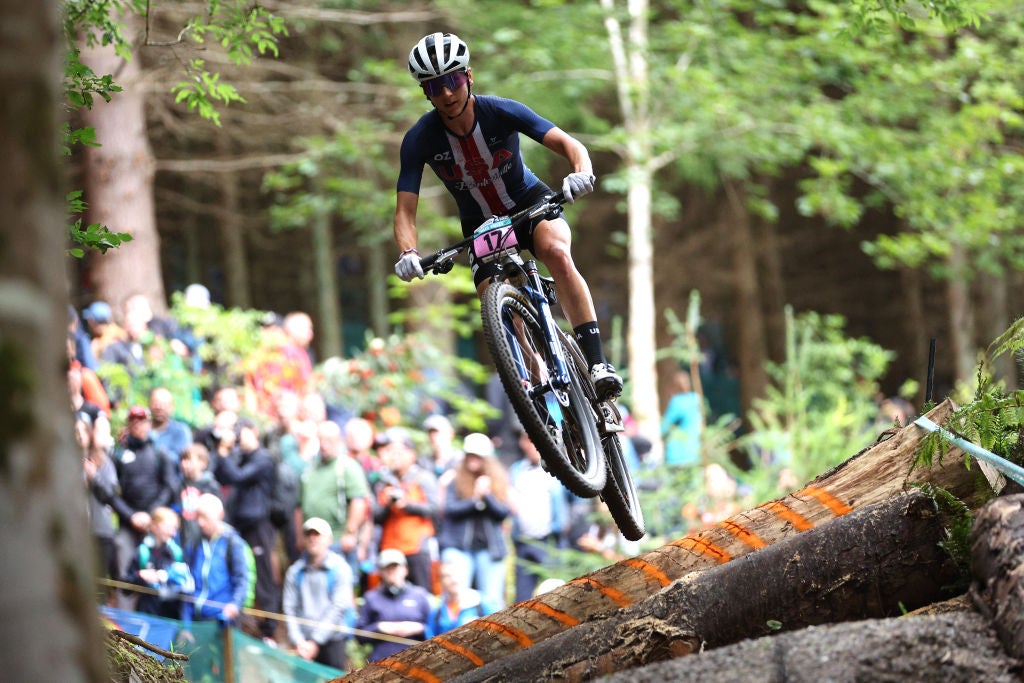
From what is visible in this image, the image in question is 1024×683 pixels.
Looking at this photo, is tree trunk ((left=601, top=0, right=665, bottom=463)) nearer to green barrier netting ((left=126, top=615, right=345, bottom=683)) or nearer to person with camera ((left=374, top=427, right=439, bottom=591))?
person with camera ((left=374, top=427, right=439, bottom=591))

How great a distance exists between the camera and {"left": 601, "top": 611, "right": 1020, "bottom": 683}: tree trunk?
12.0ft

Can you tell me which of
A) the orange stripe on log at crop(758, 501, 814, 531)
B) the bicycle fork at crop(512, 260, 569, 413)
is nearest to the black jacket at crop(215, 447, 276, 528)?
the bicycle fork at crop(512, 260, 569, 413)

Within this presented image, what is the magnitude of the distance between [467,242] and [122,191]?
25.0ft

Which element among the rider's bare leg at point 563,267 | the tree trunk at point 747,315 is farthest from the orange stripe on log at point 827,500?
the tree trunk at point 747,315

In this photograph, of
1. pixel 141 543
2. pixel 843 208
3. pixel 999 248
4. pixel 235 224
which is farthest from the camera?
pixel 235 224

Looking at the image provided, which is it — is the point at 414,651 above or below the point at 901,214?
below

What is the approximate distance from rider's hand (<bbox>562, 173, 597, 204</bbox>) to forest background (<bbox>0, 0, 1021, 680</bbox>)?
7.13 ft

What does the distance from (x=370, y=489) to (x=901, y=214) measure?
29.6 feet

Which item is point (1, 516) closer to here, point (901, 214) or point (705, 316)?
point (901, 214)

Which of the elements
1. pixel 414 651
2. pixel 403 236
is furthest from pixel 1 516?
pixel 403 236

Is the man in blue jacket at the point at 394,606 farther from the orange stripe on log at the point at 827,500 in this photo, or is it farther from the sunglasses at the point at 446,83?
the sunglasses at the point at 446,83

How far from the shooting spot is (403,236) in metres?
5.93

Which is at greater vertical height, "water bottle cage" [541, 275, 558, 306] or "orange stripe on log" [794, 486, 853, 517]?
"water bottle cage" [541, 275, 558, 306]

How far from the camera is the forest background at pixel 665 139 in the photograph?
1248 cm
